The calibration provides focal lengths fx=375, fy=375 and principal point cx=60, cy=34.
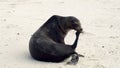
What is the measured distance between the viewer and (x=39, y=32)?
20.7 feet

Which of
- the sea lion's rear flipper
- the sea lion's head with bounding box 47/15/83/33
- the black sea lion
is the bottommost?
the sea lion's rear flipper

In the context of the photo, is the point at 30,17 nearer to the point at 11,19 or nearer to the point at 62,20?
the point at 11,19

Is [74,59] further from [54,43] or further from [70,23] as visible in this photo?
[70,23]

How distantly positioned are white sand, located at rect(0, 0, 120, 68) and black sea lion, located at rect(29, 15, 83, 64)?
0.42ft

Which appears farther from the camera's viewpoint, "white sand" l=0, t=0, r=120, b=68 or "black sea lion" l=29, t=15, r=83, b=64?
"white sand" l=0, t=0, r=120, b=68

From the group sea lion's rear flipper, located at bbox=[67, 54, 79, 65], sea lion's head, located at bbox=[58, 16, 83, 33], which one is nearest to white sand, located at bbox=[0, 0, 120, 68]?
sea lion's rear flipper, located at bbox=[67, 54, 79, 65]

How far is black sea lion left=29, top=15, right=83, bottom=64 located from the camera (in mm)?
5997

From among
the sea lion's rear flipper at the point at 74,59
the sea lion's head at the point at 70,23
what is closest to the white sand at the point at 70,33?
the sea lion's rear flipper at the point at 74,59

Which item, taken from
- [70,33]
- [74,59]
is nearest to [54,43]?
[74,59]

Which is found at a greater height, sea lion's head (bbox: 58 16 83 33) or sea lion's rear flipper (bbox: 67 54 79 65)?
sea lion's head (bbox: 58 16 83 33)

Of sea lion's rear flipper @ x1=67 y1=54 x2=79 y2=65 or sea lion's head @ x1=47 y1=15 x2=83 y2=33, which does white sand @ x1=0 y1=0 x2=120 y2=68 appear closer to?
sea lion's rear flipper @ x1=67 y1=54 x2=79 y2=65

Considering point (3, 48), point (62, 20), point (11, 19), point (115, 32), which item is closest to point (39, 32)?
point (62, 20)

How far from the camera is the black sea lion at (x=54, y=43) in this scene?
600 cm

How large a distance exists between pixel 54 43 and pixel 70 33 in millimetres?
1723
